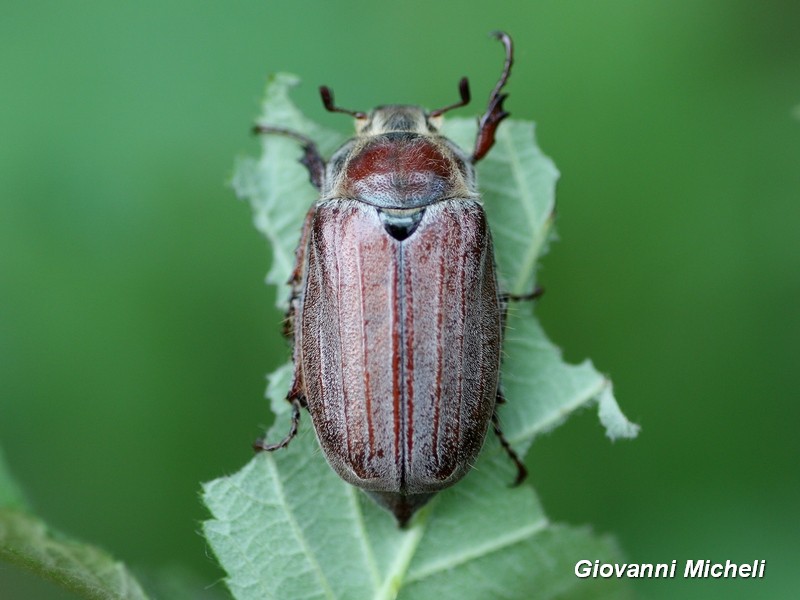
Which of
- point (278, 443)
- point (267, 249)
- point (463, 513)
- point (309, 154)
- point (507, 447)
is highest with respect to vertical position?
point (309, 154)

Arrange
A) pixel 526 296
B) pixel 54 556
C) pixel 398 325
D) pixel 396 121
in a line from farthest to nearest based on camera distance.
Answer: pixel 396 121 < pixel 526 296 < pixel 398 325 < pixel 54 556

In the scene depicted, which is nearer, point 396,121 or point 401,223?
point 401,223

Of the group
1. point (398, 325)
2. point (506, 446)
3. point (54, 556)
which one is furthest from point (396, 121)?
point (54, 556)

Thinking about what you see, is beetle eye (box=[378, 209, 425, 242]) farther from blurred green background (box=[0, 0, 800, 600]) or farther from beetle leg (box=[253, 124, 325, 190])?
blurred green background (box=[0, 0, 800, 600])

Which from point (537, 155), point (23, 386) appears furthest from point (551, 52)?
point (23, 386)

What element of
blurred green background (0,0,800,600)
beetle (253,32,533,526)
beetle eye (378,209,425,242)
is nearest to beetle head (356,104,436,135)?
beetle (253,32,533,526)

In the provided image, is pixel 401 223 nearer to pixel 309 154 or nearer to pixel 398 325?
pixel 398 325

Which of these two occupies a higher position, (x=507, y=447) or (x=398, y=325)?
(x=398, y=325)
